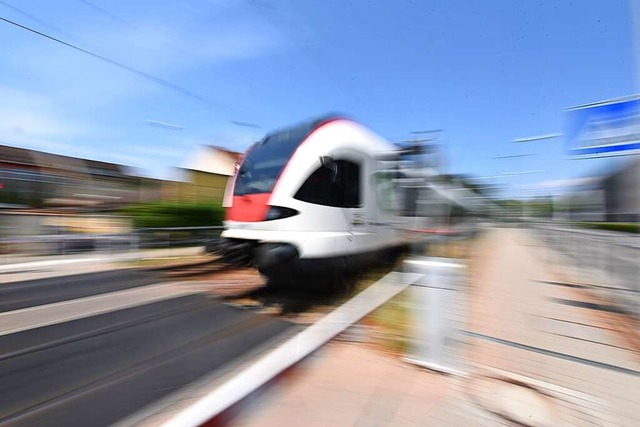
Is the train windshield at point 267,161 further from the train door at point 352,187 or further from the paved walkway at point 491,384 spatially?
the paved walkway at point 491,384

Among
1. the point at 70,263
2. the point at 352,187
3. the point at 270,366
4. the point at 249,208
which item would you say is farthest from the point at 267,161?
the point at 70,263

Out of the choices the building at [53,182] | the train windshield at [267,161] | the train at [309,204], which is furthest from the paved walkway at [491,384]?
the building at [53,182]

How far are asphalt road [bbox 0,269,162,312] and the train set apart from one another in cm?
297

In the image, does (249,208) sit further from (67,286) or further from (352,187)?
(67,286)

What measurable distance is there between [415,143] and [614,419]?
507 cm

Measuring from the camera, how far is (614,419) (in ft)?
8.87

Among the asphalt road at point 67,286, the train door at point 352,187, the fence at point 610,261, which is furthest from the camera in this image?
the fence at point 610,261

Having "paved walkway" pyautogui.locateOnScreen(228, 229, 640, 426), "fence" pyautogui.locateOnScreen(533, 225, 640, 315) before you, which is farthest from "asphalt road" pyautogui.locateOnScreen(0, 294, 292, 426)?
"fence" pyautogui.locateOnScreen(533, 225, 640, 315)

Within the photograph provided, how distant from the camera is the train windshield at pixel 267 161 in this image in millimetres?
5625

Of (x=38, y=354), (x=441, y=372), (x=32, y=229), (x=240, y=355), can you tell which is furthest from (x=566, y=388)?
(x=32, y=229)

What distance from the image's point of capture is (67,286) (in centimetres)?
743

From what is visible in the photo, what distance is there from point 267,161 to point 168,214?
348 inches

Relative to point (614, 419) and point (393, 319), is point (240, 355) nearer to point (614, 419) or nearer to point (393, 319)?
point (393, 319)

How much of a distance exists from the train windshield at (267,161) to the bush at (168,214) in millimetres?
8011
